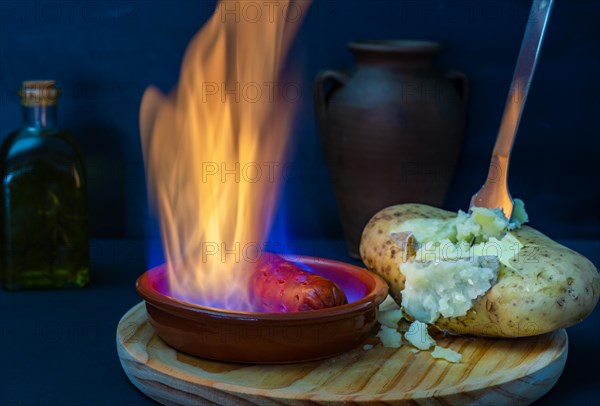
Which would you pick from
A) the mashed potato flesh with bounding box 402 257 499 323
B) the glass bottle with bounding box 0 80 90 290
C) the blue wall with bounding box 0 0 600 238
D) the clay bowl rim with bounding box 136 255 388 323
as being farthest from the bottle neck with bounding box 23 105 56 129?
the mashed potato flesh with bounding box 402 257 499 323

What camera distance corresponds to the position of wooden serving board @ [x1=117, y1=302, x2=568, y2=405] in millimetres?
1158

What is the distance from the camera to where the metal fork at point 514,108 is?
1563 millimetres

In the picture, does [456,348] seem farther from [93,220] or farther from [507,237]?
[93,220]

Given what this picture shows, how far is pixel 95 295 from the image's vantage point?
5.65 ft

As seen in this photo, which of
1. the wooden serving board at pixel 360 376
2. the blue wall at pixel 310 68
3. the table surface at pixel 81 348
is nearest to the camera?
the wooden serving board at pixel 360 376

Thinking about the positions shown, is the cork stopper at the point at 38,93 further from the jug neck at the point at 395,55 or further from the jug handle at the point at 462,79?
the jug handle at the point at 462,79

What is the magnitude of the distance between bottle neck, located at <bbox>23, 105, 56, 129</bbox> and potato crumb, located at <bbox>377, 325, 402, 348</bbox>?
734 millimetres

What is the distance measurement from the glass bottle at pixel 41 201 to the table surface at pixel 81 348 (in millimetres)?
46

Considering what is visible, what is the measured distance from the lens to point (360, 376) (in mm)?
1229

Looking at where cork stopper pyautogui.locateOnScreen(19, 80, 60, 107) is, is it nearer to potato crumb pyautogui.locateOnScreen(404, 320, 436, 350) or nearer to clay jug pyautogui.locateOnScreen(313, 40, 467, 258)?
clay jug pyautogui.locateOnScreen(313, 40, 467, 258)

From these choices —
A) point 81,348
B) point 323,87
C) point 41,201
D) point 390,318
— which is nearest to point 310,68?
point 323,87

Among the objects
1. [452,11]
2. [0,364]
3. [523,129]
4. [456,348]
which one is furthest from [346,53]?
[0,364]

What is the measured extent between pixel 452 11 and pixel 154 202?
2.51 feet

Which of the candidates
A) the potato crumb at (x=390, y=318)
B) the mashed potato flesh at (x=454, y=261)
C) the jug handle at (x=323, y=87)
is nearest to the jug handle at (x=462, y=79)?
the jug handle at (x=323, y=87)
